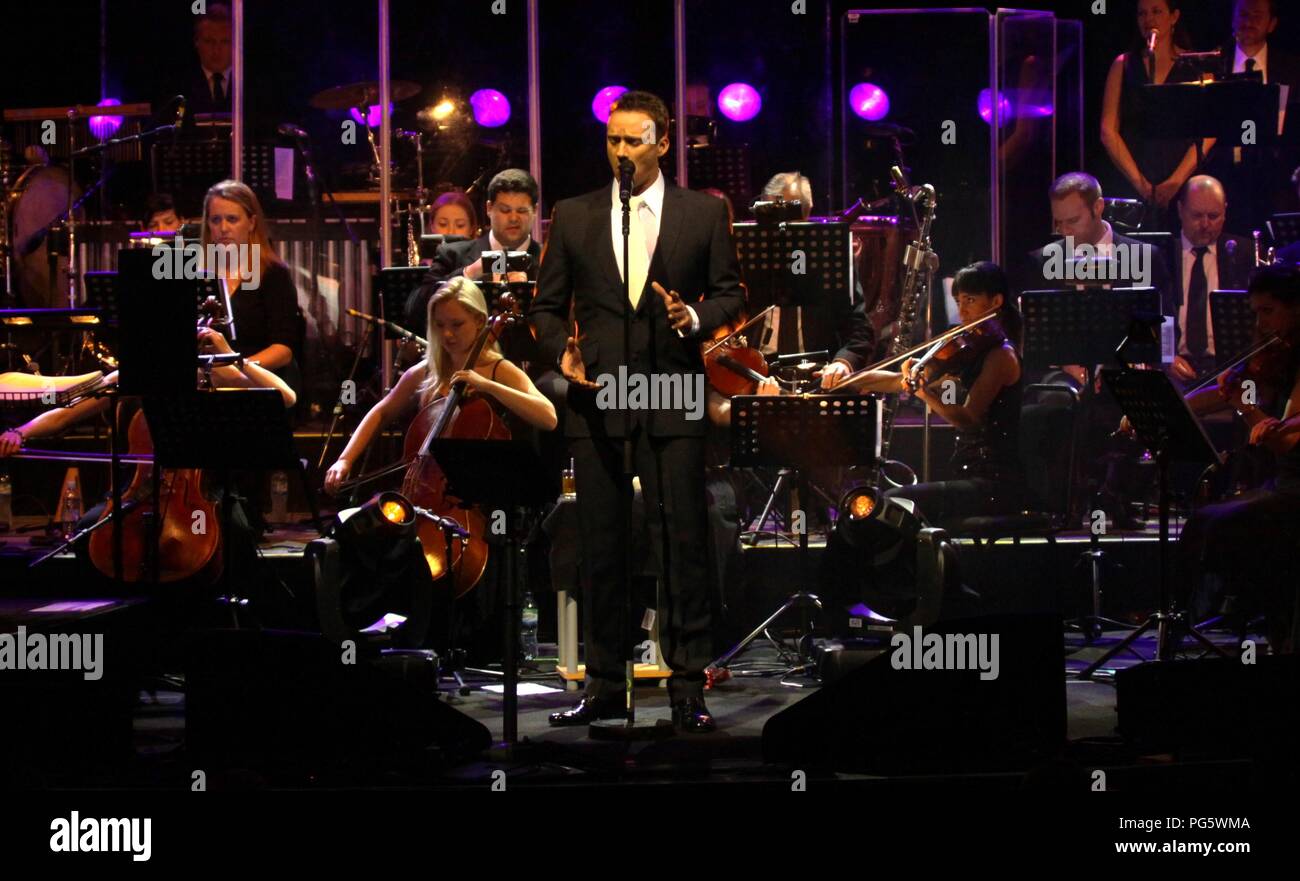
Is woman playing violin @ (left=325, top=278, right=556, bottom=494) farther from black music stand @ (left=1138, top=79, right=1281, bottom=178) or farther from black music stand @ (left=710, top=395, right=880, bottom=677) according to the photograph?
black music stand @ (left=1138, top=79, right=1281, bottom=178)

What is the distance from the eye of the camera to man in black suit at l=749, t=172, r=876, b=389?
6289 millimetres

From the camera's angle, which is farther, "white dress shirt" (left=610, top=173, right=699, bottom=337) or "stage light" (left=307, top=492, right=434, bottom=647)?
"stage light" (left=307, top=492, right=434, bottom=647)

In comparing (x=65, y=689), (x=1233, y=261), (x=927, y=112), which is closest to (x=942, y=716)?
(x=65, y=689)

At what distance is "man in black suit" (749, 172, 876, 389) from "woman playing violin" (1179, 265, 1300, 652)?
61.4 inches

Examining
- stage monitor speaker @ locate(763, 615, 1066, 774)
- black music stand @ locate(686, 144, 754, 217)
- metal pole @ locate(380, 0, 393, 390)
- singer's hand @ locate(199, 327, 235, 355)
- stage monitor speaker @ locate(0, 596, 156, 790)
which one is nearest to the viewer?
stage monitor speaker @ locate(763, 615, 1066, 774)

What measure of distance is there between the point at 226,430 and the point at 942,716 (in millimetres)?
2605

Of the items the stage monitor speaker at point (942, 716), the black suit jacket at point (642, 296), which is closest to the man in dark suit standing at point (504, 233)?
the black suit jacket at point (642, 296)

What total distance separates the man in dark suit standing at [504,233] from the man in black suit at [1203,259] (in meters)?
4.17

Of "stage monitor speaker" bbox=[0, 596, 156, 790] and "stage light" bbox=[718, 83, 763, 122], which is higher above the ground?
"stage light" bbox=[718, 83, 763, 122]

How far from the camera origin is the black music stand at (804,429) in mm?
5488

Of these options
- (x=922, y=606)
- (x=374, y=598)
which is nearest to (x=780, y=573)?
(x=922, y=606)

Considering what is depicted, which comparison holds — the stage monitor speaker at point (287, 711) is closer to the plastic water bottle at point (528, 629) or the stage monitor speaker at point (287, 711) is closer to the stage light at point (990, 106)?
the plastic water bottle at point (528, 629)

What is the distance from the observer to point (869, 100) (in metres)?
9.57

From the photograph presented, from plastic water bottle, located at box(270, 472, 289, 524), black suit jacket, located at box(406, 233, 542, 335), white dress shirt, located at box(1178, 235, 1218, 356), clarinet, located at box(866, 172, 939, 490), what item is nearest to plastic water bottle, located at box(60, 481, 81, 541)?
plastic water bottle, located at box(270, 472, 289, 524)
